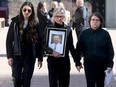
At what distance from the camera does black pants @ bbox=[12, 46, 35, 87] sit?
7.31m

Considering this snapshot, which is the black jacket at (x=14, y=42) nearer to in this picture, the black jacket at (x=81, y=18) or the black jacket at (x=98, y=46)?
the black jacket at (x=98, y=46)

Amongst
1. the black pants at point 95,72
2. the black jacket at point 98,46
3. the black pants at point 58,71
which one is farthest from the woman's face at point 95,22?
the black pants at point 58,71

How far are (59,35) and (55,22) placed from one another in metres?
0.22

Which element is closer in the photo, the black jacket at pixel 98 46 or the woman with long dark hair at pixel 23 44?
the black jacket at pixel 98 46

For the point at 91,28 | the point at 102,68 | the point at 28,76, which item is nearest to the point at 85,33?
the point at 91,28

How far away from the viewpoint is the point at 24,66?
736cm

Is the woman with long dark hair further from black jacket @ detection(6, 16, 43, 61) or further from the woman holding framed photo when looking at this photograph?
the woman holding framed photo

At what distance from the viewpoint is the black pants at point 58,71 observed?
23.7 ft

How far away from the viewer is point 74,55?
7289mm

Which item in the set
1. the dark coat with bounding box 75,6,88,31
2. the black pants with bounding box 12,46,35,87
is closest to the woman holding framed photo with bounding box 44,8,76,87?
the black pants with bounding box 12,46,35,87

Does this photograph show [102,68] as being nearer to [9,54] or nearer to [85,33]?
[85,33]

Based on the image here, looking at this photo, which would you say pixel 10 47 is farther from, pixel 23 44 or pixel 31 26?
pixel 31 26

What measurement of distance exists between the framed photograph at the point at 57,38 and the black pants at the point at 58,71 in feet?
0.53

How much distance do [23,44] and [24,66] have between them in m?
0.36
